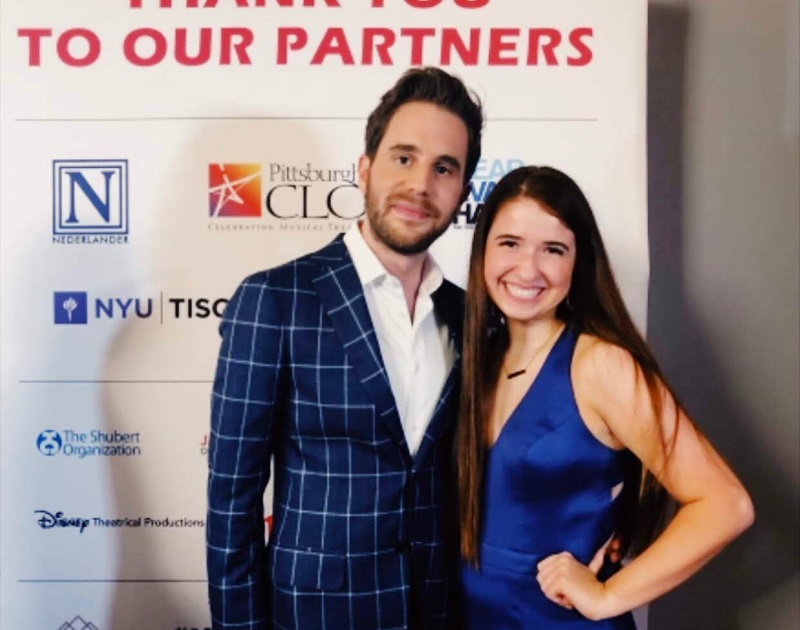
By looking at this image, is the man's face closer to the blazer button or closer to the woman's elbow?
the blazer button

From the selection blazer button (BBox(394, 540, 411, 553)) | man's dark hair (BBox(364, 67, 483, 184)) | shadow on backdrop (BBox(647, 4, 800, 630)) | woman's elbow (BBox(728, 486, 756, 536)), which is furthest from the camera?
shadow on backdrop (BBox(647, 4, 800, 630))

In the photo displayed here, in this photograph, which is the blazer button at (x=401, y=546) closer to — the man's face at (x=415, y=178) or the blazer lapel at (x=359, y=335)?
the blazer lapel at (x=359, y=335)

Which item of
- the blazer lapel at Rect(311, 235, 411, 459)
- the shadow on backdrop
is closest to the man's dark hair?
the blazer lapel at Rect(311, 235, 411, 459)

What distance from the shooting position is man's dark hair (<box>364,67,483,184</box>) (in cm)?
162

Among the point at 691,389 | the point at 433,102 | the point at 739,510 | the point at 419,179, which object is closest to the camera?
the point at 739,510

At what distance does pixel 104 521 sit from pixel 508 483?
109cm

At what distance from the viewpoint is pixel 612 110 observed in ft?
6.07

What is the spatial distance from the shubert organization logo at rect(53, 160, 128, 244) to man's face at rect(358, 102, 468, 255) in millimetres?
677

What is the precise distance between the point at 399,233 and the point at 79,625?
51.2 inches

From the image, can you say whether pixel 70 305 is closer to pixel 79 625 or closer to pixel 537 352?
pixel 79 625

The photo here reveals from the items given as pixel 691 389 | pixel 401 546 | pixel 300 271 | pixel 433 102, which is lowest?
pixel 401 546

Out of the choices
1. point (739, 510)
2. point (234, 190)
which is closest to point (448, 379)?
point (739, 510)

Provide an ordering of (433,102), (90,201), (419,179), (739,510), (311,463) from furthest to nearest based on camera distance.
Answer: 1. (90,201)
2. (433,102)
3. (419,179)
4. (311,463)
5. (739,510)

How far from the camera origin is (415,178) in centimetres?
151
